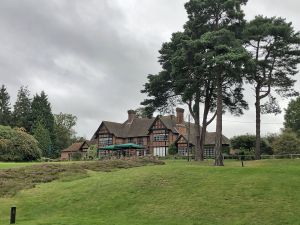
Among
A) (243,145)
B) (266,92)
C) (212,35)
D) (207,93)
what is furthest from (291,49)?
(243,145)

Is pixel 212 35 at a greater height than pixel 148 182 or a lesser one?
greater

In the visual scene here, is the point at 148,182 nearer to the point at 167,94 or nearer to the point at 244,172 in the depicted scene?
the point at 244,172

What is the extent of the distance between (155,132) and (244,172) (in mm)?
56642

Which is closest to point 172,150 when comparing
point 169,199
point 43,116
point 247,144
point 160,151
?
point 160,151

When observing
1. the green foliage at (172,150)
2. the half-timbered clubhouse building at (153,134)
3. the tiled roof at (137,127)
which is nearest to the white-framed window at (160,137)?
the half-timbered clubhouse building at (153,134)

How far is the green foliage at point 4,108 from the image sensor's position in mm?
99750

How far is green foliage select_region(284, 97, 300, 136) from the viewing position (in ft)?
299

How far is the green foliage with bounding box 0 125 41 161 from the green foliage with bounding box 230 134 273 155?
30.8 metres

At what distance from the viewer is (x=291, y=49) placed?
161 feet

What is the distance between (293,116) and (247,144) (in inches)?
1162

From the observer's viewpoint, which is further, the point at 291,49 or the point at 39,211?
the point at 291,49

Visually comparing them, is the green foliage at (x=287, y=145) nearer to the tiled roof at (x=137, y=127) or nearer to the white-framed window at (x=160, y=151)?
the tiled roof at (x=137, y=127)

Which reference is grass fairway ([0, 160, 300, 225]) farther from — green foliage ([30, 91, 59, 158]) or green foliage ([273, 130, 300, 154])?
green foliage ([30, 91, 59, 158])

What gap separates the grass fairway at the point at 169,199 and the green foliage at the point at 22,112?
239 feet
